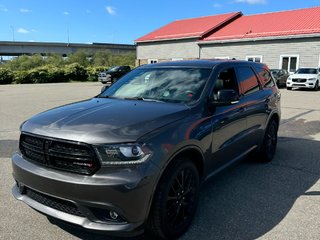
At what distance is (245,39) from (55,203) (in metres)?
30.8

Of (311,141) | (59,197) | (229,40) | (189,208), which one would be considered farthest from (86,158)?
(229,40)

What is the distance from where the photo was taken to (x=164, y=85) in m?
4.38

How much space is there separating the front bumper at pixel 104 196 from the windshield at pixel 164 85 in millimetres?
1379

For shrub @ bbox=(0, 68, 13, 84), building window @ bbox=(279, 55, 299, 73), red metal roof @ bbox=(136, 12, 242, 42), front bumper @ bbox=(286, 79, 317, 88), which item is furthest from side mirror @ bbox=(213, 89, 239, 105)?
red metal roof @ bbox=(136, 12, 242, 42)

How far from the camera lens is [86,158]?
294 centimetres

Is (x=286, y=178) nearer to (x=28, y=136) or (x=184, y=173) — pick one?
(x=184, y=173)

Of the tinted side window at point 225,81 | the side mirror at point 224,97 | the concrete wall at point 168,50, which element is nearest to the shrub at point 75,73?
the concrete wall at point 168,50

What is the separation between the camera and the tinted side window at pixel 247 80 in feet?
16.4

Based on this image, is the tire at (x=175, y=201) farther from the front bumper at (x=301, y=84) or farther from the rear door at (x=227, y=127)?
the front bumper at (x=301, y=84)

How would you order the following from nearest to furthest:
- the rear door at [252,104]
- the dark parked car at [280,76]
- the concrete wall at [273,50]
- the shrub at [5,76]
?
1. the rear door at [252,104]
2. the dark parked car at [280,76]
3. the concrete wall at [273,50]
4. the shrub at [5,76]

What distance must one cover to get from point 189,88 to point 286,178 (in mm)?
2299

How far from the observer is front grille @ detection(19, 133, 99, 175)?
9.65 feet

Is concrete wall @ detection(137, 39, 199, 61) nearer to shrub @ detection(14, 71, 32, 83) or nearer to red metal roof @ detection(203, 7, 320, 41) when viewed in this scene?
red metal roof @ detection(203, 7, 320, 41)

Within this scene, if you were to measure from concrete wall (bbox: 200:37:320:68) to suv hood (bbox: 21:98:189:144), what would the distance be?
1054 inches
